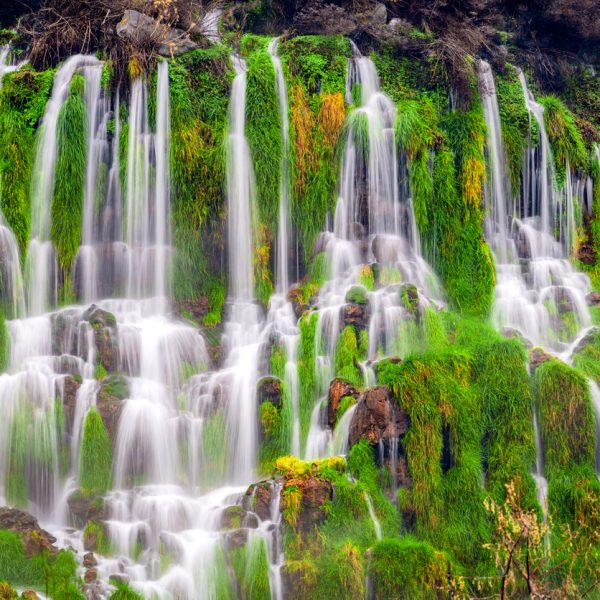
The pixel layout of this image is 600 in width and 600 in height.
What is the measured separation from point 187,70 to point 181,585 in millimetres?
11113

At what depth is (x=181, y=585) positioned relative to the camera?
10.4 meters

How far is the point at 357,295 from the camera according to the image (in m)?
14.4

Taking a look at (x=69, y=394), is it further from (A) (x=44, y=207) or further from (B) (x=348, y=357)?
(A) (x=44, y=207)

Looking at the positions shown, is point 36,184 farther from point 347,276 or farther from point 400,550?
point 400,550

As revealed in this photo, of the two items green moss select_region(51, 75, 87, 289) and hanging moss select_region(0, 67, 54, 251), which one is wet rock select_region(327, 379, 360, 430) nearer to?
green moss select_region(51, 75, 87, 289)

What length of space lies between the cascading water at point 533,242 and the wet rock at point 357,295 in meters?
2.71

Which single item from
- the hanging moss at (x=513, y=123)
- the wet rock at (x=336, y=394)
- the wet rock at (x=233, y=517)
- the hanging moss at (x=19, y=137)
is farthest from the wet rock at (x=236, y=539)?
the hanging moss at (x=513, y=123)

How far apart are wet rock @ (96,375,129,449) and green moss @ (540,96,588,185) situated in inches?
409

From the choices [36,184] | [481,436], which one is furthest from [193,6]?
[481,436]

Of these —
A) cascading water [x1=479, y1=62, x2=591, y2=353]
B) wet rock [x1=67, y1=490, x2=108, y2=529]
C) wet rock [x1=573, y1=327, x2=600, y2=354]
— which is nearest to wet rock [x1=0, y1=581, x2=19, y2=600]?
wet rock [x1=67, y1=490, x2=108, y2=529]

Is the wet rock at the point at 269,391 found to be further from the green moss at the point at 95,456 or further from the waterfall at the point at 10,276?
the waterfall at the point at 10,276

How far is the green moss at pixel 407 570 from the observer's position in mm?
10117

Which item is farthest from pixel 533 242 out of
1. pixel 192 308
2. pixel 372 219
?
pixel 192 308

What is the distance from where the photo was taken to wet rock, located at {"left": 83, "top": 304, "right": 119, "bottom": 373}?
1365 centimetres
